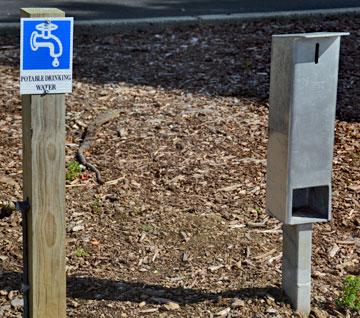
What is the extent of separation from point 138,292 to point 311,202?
0.99 metres

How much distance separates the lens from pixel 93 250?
5.42 meters

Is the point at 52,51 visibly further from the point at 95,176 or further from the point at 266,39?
the point at 266,39

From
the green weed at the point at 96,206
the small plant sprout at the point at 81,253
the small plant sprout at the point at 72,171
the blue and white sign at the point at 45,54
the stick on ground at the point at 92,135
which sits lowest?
the small plant sprout at the point at 81,253

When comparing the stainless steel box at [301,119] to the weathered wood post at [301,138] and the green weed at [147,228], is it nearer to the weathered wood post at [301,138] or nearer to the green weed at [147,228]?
the weathered wood post at [301,138]

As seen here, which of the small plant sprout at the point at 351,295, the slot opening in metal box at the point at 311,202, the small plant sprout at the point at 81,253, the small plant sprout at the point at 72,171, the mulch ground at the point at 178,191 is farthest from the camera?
the small plant sprout at the point at 72,171

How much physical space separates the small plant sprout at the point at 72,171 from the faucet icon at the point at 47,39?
88.7 inches

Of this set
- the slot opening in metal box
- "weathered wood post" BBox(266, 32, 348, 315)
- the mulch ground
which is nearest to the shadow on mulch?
the mulch ground

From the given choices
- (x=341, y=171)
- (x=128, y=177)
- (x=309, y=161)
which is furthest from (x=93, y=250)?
(x=341, y=171)

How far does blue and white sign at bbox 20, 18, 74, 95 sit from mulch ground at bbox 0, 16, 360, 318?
125 centimetres

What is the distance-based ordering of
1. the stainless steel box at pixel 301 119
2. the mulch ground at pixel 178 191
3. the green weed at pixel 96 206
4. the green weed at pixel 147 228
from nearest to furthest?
the stainless steel box at pixel 301 119, the mulch ground at pixel 178 191, the green weed at pixel 147 228, the green weed at pixel 96 206

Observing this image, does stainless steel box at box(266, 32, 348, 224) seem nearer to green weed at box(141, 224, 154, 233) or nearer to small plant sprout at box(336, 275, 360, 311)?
small plant sprout at box(336, 275, 360, 311)

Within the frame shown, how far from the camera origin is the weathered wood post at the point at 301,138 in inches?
174

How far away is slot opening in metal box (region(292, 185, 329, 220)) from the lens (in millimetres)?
4660

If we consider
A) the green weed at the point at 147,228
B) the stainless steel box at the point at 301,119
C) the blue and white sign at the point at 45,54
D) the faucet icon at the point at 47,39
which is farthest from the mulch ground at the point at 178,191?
the faucet icon at the point at 47,39
